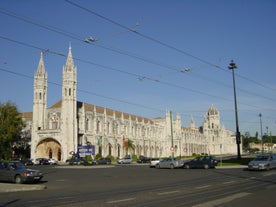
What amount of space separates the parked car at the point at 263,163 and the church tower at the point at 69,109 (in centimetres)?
4666

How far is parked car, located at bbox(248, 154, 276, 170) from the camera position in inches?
1219

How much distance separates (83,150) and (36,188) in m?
35.9

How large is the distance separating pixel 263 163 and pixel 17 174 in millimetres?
20624

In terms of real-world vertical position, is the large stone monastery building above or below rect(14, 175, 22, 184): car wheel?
above

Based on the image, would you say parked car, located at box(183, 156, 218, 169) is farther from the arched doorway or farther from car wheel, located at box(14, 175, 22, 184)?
the arched doorway

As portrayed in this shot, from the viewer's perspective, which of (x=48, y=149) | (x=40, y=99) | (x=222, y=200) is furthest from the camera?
(x=40, y=99)

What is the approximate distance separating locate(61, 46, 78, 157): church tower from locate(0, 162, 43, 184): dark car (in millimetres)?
49455

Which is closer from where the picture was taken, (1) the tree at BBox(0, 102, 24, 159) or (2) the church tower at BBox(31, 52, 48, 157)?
(1) the tree at BBox(0, 102, 24, 159)

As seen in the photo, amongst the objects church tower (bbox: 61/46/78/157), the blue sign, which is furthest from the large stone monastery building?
the blue sign

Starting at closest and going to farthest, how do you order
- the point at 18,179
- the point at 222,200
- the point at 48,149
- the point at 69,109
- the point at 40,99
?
1. the point at 222,200
2. the point at 18,179
3. the point at 69,109
4. the point at 48,149
5. the point at 40,99

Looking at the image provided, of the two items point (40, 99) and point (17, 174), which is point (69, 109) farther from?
point (17, 174)

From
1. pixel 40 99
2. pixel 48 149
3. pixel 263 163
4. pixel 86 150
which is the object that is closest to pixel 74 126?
pixel 48 149

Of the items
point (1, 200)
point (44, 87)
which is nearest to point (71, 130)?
point (44, 87)

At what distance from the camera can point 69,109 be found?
75.3 metres
